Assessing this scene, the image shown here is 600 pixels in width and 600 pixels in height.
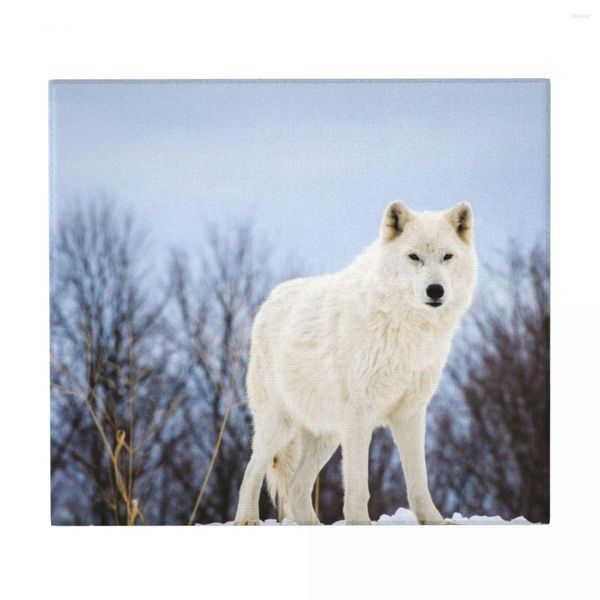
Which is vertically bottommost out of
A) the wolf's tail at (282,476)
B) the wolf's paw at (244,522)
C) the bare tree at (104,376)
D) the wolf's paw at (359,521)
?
the wolf's paw at (244,522)

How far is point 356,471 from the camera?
639 cm

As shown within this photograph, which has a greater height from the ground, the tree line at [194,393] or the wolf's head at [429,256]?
the wolf's head at [429,256]

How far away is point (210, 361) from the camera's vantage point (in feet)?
21.9

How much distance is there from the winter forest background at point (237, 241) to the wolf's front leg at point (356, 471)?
0.21m

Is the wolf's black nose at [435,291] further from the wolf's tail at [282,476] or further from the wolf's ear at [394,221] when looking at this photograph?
the wolf's tail at [282,476]

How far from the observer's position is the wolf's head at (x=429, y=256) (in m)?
6.29

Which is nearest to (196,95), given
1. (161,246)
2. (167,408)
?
(161,246)

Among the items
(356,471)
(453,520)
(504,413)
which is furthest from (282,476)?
(504,413)

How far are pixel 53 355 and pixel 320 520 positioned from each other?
183 centimetres

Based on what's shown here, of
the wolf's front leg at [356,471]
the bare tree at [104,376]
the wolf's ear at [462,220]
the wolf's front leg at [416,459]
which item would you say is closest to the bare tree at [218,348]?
the bare tree at [104,376]

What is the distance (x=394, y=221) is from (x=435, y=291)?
0.48m

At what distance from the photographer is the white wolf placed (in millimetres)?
6367

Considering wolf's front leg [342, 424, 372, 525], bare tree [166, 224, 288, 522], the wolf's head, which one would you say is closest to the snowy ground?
wolf's front leg [342, 424, 372, 525]
